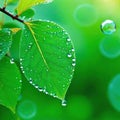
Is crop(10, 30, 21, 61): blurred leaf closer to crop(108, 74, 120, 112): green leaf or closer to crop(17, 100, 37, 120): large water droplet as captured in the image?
crop(17, 100, 37, 120): large water droplet

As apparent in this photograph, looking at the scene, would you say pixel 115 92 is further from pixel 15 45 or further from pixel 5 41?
pixel 5 41

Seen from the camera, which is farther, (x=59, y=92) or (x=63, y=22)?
(x=63, y=22)

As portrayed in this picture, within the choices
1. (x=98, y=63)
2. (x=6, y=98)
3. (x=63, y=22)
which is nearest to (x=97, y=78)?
(x=98, y=63)

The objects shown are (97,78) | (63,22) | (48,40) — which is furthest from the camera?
(97,78)

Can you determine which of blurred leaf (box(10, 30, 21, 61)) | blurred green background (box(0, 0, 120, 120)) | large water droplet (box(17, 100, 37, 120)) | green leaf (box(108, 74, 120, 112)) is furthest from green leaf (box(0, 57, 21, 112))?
green leaf (box(108, 74, 120, 112))

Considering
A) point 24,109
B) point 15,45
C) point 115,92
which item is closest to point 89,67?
point 115,92

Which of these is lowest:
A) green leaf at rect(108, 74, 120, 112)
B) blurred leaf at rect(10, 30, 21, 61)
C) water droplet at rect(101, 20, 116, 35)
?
green leaf at rect(108, 74, 120, 112)

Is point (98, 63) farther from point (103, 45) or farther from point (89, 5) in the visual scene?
point (89, 5)

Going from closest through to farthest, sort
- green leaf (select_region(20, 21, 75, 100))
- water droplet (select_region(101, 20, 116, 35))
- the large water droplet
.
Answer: green leaf (select_region(20, 21, 75, 100)) → water droplet (select_region(101, 20, 116, 35)) → the large water droplet
